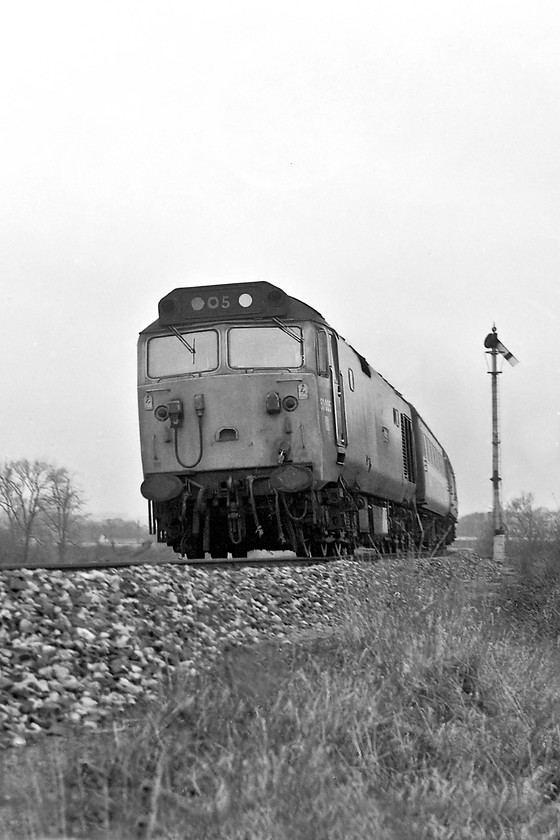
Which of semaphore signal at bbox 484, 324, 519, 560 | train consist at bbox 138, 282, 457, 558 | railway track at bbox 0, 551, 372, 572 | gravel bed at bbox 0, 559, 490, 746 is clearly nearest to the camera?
gravel bed at bbox 0, 559, 490, 746

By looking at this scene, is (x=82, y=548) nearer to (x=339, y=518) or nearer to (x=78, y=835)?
(x=339, y=518)

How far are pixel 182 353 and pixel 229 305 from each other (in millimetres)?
870

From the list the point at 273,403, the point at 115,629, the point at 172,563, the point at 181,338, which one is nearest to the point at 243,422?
the point at 273,403

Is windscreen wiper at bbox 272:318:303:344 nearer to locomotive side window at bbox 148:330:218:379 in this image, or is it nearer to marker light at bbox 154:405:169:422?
locomotive side window at bbox 148:330:218:379

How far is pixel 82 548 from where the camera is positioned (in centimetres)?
2858

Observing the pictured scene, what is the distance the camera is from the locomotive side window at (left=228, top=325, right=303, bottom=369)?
41.2 ft

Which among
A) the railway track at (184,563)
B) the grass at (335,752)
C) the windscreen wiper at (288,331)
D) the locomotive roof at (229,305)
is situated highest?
the locomotive roof at (229,305)

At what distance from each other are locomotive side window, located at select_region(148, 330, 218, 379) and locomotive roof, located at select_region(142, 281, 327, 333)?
6.8 inches

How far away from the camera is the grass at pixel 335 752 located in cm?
344

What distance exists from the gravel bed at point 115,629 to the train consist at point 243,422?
10.7 ft

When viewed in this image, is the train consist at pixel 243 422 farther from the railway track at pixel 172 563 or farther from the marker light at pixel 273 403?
the railway track at pixel 172 563

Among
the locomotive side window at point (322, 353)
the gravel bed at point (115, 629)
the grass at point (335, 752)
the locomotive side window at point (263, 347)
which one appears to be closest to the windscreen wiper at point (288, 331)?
the locomotive side window at point (263, 347)

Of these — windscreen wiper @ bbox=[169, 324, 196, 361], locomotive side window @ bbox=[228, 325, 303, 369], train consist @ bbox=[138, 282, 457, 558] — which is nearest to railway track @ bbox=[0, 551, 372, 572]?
train consist @ bbox=[138, 282, 457, 558]

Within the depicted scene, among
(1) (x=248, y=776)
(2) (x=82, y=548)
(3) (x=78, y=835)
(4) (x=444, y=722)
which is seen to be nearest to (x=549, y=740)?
(4) (x=444, y=722)
